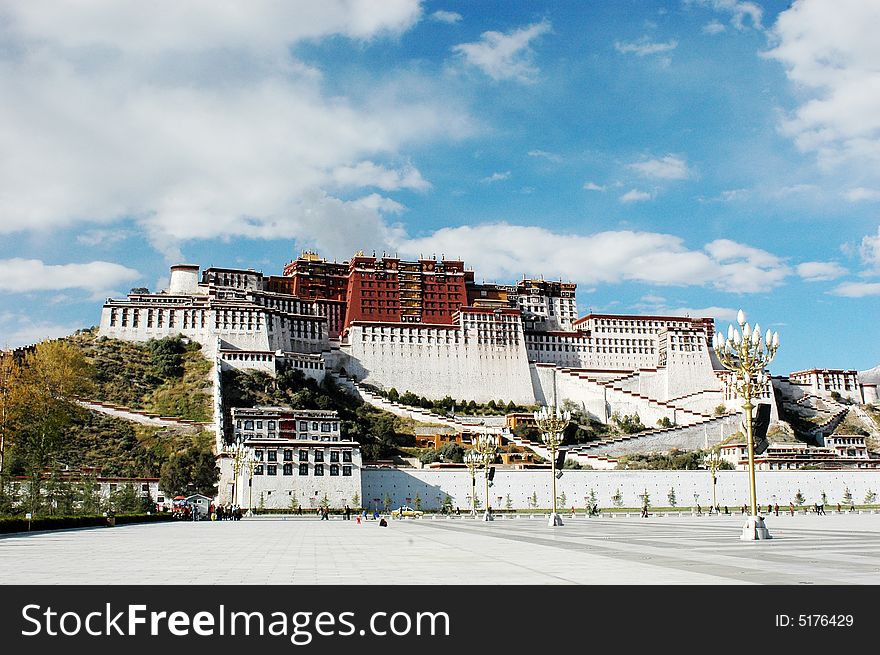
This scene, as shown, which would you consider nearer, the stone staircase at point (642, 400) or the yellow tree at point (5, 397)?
the yellow tree at point (5, 397)

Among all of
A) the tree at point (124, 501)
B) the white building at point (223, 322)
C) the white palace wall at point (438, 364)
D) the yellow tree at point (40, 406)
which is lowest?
the tree at point (124, 501)

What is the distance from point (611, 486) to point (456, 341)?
127 ft

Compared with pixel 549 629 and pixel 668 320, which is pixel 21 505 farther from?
pixel 668 320

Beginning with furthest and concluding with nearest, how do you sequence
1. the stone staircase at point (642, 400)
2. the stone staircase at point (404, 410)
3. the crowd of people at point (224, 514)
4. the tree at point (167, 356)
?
1. the stone staircase at point (642, 400)
2. the tree at point (167, 356)
3. the stone staircase at point (404, 410)
4. the crowd of people at point (224, 514)

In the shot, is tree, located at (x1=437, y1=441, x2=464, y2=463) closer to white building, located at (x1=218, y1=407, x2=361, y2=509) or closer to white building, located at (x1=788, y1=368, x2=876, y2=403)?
white building, located at (x1=218, y1=407, x2=361, y2=509)

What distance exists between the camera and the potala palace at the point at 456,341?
297 feet

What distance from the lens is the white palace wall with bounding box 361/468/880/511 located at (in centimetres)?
6091

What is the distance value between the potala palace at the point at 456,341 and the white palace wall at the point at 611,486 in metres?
12.4

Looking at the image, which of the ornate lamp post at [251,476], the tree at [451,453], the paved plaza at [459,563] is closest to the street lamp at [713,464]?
the tree at [451,453]

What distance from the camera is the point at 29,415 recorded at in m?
49.5

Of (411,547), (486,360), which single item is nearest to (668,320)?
(486,360)

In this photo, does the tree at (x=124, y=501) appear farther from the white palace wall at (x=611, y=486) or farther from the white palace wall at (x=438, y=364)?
the white palace wall at (x=438, y=364)

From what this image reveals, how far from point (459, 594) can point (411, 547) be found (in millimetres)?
10098

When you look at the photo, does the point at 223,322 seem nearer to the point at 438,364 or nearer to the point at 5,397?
the point at 438,364
